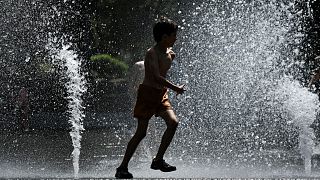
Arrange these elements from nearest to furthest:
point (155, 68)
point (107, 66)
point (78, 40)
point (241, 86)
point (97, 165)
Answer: point (155, 68) < point (97, 165) < point (241, 86) < point (107, 66) < point (78, 40)

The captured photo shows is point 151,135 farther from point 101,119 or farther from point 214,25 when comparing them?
point 214,25

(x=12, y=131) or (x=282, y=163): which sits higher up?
(x=282, y=163)

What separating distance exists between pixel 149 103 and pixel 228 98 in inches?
466

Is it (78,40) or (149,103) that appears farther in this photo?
(78,40)

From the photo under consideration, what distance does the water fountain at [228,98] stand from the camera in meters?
8.80

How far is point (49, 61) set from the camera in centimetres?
2655

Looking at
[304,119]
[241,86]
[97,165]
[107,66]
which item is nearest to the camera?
[97,165]

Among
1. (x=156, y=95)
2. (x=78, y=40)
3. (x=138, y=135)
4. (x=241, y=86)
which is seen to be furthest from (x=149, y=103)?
(x=78, y=40)

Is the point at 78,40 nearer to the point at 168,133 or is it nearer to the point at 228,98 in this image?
the point at 228,98

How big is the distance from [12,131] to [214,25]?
9.04 metres

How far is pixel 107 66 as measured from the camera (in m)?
29.5

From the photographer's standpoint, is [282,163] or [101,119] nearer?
[282,163]

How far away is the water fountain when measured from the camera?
28.9 feet

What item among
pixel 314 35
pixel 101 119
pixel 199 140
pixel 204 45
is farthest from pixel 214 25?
pixel 199 140
